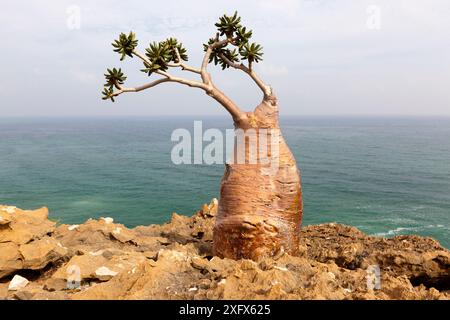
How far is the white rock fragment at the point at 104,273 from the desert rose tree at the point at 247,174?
2.54 meters

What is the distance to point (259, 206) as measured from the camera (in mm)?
8406

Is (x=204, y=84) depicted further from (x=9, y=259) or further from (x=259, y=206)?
(x=9, y=259)

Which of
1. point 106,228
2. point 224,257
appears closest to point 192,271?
point 224,257

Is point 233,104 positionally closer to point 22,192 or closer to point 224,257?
point 224,257

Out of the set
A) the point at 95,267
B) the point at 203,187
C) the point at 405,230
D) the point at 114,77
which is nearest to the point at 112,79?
the point at 114,77

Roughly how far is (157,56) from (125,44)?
72 cm

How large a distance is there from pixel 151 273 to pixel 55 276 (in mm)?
2091

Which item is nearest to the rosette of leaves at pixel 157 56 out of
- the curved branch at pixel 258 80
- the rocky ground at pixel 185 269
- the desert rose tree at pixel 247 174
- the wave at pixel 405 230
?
the desert rose tree at pixel 247 174

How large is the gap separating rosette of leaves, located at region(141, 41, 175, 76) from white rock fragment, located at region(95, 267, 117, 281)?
417 cm

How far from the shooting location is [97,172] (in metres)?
63.4

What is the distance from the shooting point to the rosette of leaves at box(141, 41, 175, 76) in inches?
323

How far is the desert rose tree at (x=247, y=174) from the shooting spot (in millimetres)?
8273

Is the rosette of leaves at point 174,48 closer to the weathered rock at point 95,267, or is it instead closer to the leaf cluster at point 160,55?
the leaf cluster at point 160,55

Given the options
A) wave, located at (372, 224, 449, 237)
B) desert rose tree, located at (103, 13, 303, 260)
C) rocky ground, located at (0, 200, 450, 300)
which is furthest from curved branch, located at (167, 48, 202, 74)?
wave, located at (372, 224, 449, 237)
